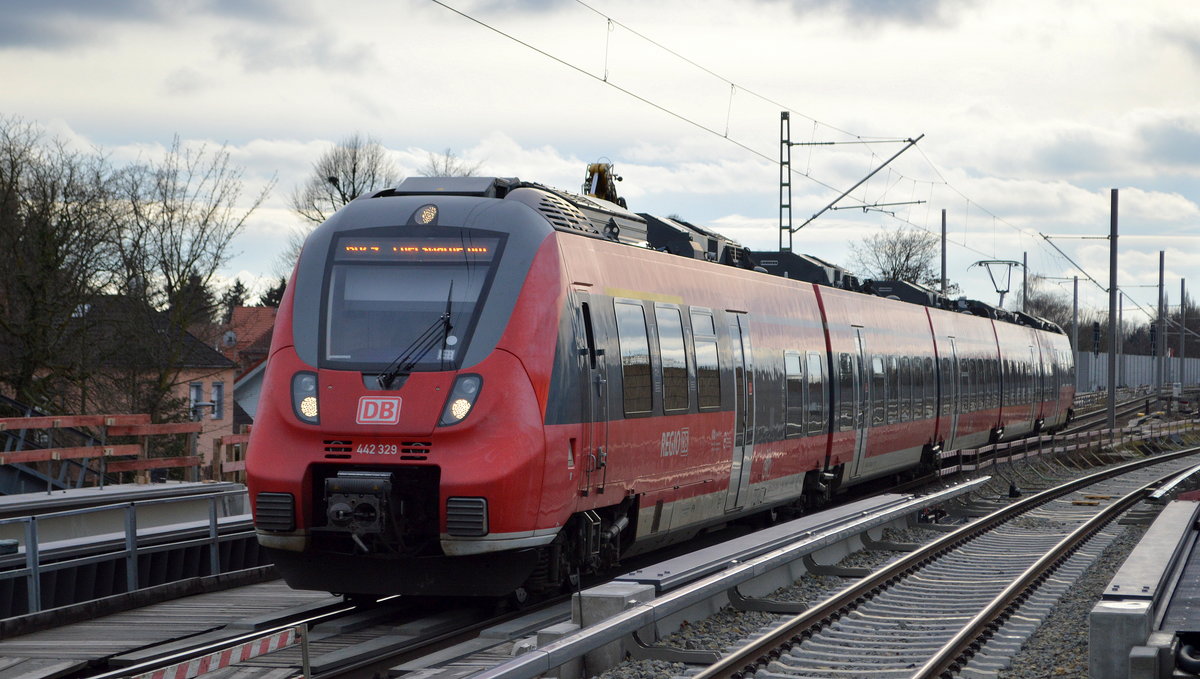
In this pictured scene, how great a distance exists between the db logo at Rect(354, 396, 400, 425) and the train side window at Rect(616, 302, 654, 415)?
2.44 meters

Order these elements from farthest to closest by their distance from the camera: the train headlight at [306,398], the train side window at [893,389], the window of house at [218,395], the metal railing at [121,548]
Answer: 1. the window of house at [218,395]
2. the train side window at [893,389]
3. the metal railing at [121,548]
4. the train headlight at [306,398]

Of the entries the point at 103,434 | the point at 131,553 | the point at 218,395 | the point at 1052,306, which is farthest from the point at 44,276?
the point at 1052,306

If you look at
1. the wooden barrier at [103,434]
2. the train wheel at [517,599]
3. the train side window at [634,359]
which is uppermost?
the train side window at [634,359]

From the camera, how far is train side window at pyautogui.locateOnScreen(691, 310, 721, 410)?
1402 cm

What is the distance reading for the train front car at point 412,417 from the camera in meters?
10.2

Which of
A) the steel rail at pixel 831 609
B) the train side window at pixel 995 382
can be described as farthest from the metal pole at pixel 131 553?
the train side window at pixel 995 382

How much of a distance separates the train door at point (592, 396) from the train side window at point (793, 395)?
238 inches

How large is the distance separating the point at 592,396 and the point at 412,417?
169cm

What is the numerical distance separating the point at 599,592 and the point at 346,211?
4.15m

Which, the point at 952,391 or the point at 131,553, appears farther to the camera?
the point at 952,391

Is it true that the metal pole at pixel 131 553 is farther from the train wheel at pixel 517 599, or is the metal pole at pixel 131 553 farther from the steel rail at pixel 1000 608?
the steel rail at pixel 1000 608

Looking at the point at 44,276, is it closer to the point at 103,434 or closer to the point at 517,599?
the point at 103,434

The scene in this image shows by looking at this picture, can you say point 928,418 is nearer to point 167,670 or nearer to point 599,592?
point 599,592

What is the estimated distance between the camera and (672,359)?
13.3 m
